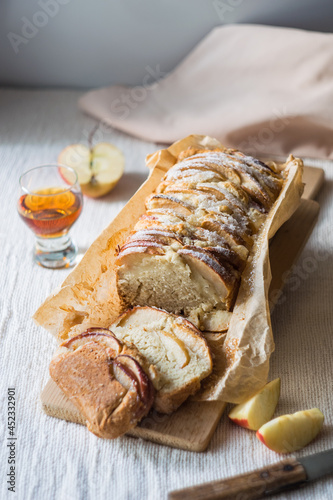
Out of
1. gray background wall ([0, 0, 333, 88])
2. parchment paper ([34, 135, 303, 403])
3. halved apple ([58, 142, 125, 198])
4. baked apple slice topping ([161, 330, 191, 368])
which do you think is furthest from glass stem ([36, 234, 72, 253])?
gray background wall ([0, 0, 333, 88])

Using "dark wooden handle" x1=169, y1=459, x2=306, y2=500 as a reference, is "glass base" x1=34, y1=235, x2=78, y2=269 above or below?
above

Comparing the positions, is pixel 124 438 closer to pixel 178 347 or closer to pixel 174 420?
pixel 174 420

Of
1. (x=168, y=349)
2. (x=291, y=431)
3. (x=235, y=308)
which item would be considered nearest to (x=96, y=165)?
(x=235, y=308)

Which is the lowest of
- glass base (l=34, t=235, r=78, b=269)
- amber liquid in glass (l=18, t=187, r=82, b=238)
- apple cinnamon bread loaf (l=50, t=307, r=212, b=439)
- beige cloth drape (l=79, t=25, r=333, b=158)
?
beige cloth drape (l=79, t=25, r=333, b=158)

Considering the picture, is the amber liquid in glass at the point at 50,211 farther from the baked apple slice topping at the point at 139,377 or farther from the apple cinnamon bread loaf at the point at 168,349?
the baked apple slice topping at the point at 139,377

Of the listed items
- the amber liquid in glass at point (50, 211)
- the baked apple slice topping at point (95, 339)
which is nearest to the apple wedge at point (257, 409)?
the baked apple slice topping at point (95, 339)

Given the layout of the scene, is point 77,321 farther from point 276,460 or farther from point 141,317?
point 276,460

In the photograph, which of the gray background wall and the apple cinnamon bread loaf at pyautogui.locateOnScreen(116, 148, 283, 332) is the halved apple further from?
the gray background wall
